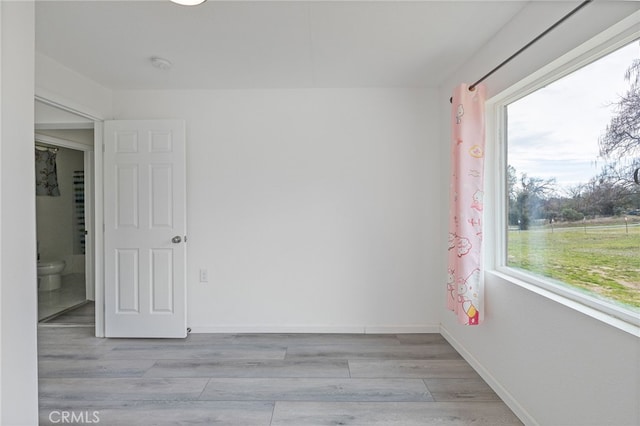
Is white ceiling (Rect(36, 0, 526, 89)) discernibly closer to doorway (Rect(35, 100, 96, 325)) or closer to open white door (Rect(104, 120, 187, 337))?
open white door (Rect(104, 120, 187, 337))

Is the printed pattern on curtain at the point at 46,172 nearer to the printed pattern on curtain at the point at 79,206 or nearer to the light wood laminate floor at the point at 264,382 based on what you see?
the printed pattern on curtain at the point at 79,206

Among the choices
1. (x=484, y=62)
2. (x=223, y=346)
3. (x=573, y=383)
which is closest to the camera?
(x=573, y=383)

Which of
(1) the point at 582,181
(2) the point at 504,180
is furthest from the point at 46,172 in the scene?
(1) the point at 582,181

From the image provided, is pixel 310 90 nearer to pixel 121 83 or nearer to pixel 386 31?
pixel 386 31

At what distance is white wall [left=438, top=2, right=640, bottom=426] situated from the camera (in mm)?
1252

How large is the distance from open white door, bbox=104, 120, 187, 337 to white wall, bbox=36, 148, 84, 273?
2365mm

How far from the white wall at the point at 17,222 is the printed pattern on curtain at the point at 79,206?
3954 mm

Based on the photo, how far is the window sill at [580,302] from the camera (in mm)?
1251

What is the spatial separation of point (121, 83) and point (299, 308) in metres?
2.68

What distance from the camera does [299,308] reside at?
3.04m

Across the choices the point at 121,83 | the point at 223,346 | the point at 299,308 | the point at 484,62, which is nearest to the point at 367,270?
the point at 299,308

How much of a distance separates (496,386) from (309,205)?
6.56 ft

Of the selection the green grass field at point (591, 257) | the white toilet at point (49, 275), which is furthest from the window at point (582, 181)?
the white toilet at point (49, 275)

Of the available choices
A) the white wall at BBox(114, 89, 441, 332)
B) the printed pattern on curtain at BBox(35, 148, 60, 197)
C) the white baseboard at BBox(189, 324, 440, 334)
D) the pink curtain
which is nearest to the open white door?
the white wall at BBox(114, 89, 441, 332)
